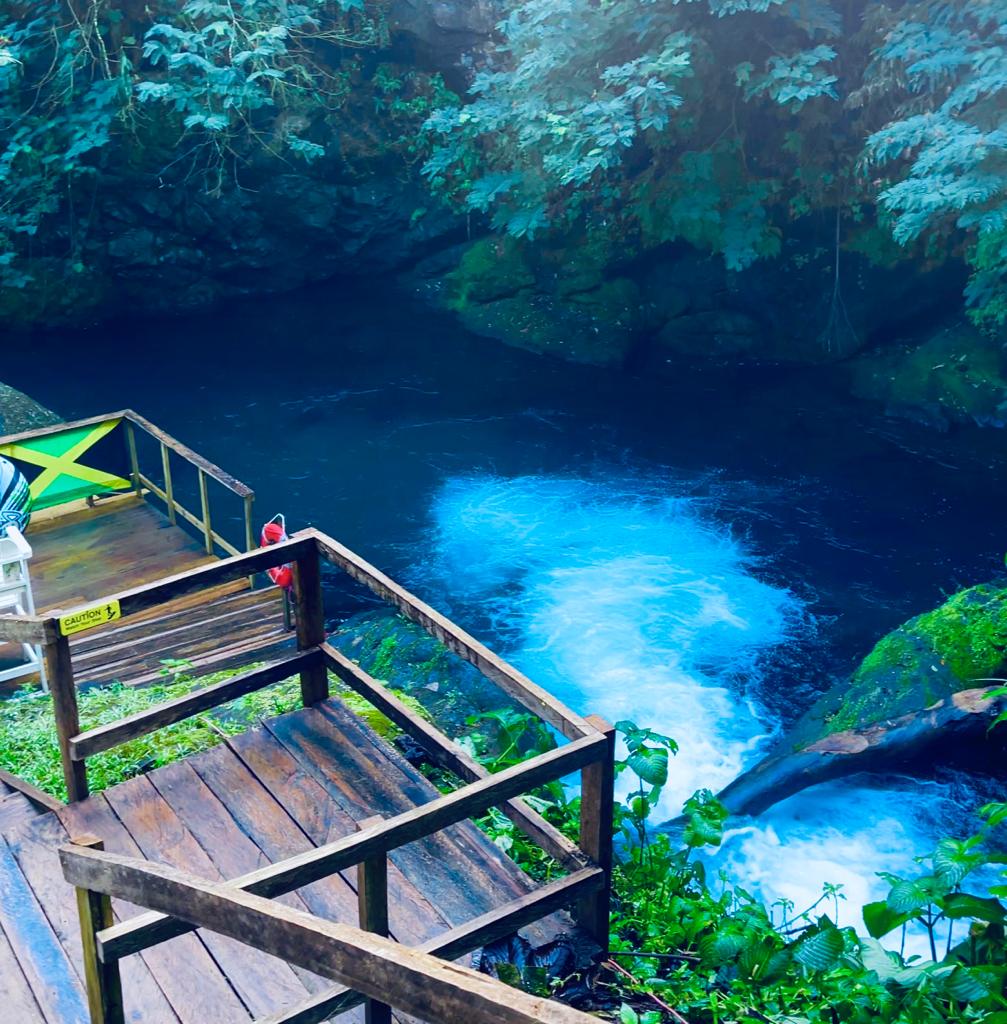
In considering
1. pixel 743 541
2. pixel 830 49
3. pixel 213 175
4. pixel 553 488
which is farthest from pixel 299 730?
pixel 213 175

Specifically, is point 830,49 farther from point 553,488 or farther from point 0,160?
point 0,160

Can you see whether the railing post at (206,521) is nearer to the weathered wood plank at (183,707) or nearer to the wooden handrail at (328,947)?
the weathered wood plank at (183,707)

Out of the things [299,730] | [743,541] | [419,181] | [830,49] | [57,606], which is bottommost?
[743,541]

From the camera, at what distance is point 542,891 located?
4027 mm

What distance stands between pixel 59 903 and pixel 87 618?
1.13m

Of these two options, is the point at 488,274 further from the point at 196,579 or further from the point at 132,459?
the point at 196,579

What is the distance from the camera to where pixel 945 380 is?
663 inches

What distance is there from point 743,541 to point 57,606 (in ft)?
27.0

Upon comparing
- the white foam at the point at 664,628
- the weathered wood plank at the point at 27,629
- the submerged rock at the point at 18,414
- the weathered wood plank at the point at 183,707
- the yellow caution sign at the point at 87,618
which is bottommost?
the white foam at the point at 664,628

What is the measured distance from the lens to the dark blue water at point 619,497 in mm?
10609

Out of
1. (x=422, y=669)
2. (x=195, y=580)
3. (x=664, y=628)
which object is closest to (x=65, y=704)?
(x=195, y=580)

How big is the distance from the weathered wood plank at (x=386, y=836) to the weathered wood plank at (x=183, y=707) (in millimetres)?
1807

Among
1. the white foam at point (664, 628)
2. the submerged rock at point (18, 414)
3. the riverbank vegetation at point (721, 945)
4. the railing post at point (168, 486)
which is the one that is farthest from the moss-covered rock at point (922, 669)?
the submerged rock at point (18, 414)

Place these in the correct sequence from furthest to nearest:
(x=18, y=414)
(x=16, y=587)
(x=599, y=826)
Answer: (x=18, y=414) → (x=16, y=587) → (x=599, y=826)
